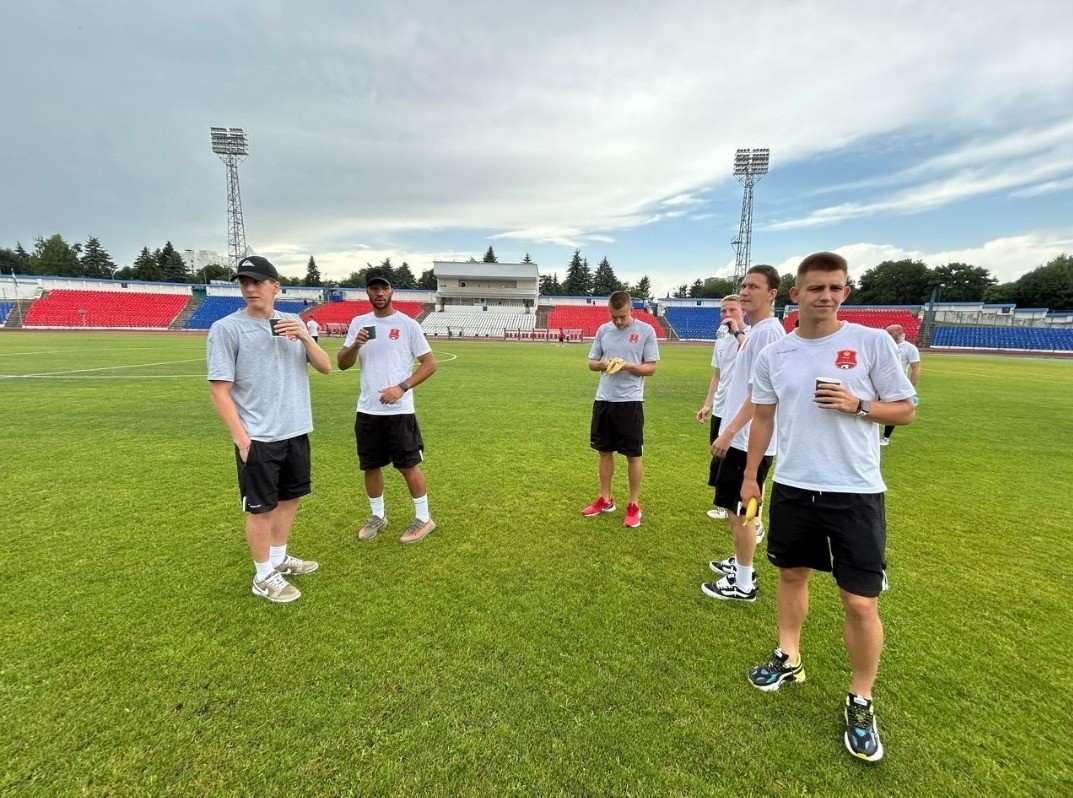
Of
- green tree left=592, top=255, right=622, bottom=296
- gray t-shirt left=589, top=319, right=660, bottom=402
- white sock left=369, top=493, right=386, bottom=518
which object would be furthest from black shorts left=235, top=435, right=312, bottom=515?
green tree left=592, top=255, right=622, bottom=296

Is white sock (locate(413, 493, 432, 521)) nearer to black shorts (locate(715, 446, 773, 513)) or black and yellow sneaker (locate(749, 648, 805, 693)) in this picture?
black shorts (locate(715, 446, 773, 513))

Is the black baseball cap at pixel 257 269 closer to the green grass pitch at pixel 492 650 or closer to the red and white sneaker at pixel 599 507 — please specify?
the green grass pitch at pixel 492 650

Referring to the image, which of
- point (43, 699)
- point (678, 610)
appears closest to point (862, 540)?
point (678, 610)

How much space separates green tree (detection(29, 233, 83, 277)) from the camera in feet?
261

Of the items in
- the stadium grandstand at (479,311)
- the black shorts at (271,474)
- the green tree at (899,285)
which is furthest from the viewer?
the green tree at (899,285)

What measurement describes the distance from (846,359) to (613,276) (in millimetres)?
92382

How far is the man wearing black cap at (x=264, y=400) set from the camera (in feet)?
9.84

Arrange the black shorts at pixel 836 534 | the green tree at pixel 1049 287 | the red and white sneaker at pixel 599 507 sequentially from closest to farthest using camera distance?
the black shorts at pixel 836 534 → the red and white sneaker at pixel 599 507 → the green tree at pixel 1049 287

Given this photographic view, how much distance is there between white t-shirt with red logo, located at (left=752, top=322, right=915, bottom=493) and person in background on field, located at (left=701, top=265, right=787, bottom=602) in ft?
3.08

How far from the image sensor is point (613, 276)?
90188mm

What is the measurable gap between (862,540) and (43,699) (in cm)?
425

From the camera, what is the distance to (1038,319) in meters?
45.6

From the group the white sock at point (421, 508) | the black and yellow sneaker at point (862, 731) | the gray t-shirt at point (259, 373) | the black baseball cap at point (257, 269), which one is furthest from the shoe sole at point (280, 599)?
the black and yellow sneaker at point (862, 731)

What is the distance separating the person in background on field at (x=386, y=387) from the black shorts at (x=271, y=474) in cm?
74
